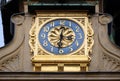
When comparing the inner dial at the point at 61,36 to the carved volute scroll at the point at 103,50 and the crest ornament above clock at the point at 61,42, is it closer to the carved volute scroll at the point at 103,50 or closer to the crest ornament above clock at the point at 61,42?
the crest ornament above clock at the point at 61,42

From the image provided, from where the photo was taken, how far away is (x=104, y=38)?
21969 millimetres

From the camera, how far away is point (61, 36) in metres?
21.9

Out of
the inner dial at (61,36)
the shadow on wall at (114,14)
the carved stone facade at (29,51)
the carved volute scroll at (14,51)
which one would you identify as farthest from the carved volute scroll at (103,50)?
the carved volute scroll at (14,51)

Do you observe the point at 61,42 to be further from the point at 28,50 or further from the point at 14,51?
Result: the point at 14,51

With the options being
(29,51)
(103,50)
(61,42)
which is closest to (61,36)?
(61,42)

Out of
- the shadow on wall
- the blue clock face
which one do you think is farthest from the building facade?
the shadow on wall

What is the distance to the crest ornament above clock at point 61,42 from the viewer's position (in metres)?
21.4

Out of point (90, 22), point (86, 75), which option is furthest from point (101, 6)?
point (86, 75)

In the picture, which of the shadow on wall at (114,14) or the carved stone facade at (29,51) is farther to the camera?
the shadow on wall at (114,14)

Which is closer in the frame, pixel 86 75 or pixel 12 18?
pixel 86 75

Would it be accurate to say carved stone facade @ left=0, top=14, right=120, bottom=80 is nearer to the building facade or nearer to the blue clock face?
the building facade

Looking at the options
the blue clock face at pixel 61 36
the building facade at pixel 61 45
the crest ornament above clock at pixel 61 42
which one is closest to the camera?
the building facade at pixel 61 45

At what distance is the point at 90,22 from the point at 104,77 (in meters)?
1.76

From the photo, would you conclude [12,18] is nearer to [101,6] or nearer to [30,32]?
[30,32]
